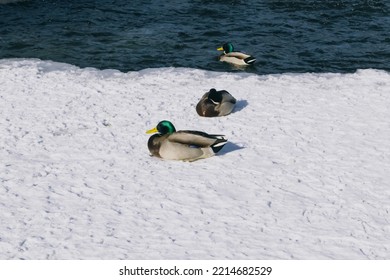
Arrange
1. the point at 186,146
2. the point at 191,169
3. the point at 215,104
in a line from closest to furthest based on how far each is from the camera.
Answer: the point at 191,169
the point at 186,146
the point at 215,104

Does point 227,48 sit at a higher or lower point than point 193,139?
lower

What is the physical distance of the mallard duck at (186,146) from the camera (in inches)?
486

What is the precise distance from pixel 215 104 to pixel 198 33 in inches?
277

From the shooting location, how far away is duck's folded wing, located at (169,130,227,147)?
486 inches

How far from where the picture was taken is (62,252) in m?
9.66

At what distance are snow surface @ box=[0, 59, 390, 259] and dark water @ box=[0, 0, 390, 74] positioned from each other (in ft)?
4.67

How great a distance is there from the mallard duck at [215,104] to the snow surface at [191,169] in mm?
174

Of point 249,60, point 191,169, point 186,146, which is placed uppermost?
point 186,146

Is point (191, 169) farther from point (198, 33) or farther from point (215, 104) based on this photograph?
point (198, 33)

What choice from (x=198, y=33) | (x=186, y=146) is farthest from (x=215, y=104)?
(x=198, y=33)

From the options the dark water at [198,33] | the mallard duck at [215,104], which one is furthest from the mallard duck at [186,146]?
the dark water at [198,33]

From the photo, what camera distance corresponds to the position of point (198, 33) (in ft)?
68.5
